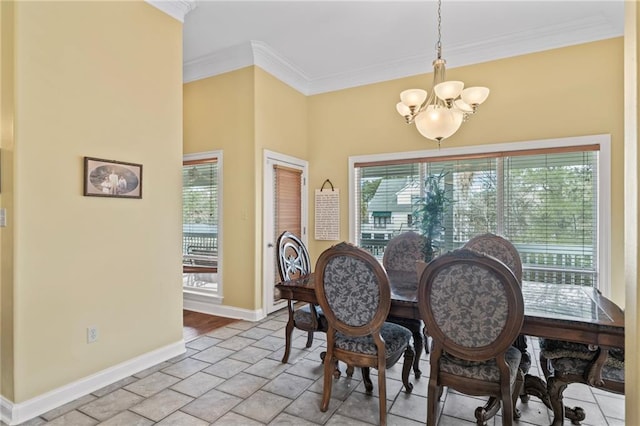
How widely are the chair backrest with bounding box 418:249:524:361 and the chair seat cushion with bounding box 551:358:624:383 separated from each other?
20.6 inches

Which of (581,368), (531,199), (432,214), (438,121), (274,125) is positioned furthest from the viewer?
(274,125)

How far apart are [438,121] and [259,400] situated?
2.46 metres

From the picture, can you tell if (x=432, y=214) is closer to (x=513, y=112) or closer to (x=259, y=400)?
(x=259, y=400)

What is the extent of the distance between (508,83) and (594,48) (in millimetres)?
827

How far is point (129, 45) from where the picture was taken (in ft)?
9.18

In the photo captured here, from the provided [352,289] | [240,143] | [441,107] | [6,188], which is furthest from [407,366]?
[240,143]

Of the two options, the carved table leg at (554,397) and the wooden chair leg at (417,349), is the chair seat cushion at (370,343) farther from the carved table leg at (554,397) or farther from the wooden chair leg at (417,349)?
the carved table leg at (554,397)

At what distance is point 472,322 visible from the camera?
1747mm

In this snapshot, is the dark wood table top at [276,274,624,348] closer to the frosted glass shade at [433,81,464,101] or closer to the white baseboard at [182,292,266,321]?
the frosted glass shade at [433,81,464,101]

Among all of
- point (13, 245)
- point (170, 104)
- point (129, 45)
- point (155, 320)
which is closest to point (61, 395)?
point (155, 320)

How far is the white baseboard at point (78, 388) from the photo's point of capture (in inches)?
83.7

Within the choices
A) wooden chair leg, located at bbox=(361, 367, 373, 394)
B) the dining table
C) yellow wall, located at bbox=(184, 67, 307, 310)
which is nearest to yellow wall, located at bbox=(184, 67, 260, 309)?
yellow wall, located at bbox=(184, 67, 307, 310)

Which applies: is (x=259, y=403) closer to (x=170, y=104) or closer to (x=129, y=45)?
(x=170, y=104)

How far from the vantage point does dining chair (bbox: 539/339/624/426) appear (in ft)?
5.91
